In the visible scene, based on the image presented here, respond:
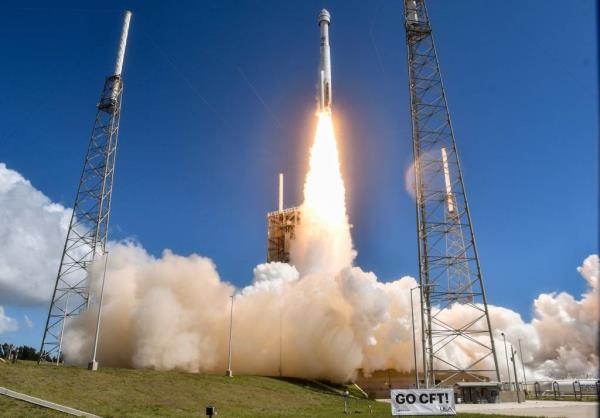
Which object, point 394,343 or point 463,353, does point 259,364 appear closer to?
point 394,343

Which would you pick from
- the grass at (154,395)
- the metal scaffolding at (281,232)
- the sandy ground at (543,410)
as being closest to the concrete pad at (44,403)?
the grass at (154,395)

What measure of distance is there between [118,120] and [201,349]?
107 ft

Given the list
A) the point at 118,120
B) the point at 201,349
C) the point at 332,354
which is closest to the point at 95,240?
the point at 118,120

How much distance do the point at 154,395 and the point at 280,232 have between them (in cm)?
6216

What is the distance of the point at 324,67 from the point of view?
8100 centimetres

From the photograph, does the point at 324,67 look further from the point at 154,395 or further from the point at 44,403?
the point at 44,403

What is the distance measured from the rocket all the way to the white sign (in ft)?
189

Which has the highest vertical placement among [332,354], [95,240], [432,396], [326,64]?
[326,64]

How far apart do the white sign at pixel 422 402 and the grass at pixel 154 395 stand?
34.4 ft

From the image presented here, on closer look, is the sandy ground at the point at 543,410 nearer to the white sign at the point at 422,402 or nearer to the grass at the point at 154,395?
the grass at the point at 154,395

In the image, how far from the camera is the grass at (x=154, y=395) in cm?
3484

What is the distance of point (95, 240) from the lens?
59.3m

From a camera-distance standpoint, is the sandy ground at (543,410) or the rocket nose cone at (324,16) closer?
the sandy ground at (543,410)

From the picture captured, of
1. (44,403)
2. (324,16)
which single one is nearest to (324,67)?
(324,16)
